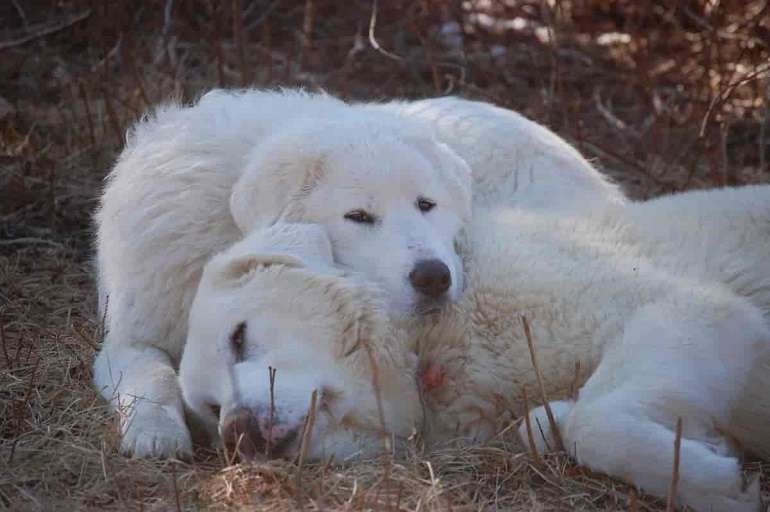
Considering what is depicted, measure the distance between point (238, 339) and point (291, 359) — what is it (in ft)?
0.65

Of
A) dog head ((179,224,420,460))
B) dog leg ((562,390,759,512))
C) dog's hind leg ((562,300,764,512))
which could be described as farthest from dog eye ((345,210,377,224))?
dog leg ((562,390,759,512))

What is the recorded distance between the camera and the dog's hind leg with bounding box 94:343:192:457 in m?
3.21

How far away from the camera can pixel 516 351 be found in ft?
10.1

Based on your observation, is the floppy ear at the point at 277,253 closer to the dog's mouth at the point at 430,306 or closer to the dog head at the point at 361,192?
the dog head at the point at 361,192

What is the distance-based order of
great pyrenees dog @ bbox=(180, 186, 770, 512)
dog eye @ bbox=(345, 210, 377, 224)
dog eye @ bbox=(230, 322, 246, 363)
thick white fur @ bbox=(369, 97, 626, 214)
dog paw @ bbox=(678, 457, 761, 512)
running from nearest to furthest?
dog paw @ bbox=(678, 457, 761, 512) < great pyrenees dog @ bbox=(180, 186, 770, 512) < dog eye @ bbox=(230, 322, 246, 363) < dog eye @ bbox=(345, 210, 377, 224) < thick white fur @ bbox=(369, 97, 626, 214)

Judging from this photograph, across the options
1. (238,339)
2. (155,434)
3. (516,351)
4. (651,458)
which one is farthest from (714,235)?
(155,434)

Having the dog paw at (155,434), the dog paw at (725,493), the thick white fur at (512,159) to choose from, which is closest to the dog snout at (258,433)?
the dog paw at (155,434)

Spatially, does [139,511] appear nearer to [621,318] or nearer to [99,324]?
[621,318]

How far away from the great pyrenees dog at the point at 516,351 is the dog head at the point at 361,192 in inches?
6.3

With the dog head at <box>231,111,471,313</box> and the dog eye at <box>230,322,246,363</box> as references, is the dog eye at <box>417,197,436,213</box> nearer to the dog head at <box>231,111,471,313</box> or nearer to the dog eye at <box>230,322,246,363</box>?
the dog head at <box>231,111,471,313</box>

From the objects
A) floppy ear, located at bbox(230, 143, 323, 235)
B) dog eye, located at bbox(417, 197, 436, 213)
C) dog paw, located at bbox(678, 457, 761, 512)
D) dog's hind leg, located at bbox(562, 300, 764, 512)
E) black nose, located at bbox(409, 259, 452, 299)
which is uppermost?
floppy ear, located at bbox(230, 143, 323, 235)

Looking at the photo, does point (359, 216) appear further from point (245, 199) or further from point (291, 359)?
point (291, 359)

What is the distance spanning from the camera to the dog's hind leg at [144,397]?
321 cm

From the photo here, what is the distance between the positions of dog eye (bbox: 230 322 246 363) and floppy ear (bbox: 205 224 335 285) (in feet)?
0.54
